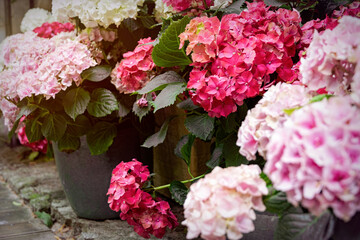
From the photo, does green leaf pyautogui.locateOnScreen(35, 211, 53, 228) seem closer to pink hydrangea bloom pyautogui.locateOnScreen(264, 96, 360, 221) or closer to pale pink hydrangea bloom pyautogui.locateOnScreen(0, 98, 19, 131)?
pale pink hydrangea bloom pyautogui.locateOnScreen(0, 98, 19, 131)

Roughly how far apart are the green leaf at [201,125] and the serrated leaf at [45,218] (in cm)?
101

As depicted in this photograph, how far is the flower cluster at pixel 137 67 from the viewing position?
141 centimetres

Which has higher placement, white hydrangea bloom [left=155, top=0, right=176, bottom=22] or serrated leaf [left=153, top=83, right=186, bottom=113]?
white hydrangea bloom [left=155, top=0, right=176, bottom=22]

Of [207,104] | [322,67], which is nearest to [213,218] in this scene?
[322,67]

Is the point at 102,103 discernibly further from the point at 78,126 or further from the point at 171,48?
the point at 171,48

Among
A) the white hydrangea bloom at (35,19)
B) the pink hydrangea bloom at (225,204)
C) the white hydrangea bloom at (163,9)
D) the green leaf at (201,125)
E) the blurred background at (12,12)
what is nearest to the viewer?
the pink hydrangea bloom at (225,204)

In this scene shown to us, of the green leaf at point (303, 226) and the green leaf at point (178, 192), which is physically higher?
the green leaf at point (303, 226)

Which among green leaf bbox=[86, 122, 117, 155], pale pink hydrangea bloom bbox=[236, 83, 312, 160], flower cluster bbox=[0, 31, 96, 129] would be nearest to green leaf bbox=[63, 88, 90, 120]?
flower cluster bbox=[0, 31, 96, 129]

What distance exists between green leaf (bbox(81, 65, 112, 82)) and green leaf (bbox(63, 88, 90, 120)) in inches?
2.4

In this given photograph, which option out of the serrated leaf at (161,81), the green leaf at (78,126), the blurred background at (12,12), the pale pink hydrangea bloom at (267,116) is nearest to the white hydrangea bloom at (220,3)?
the serrated leaf at (161,81)

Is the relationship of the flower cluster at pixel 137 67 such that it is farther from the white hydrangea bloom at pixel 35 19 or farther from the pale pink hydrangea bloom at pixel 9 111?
the white hydrangea bloom at pixel 35 19

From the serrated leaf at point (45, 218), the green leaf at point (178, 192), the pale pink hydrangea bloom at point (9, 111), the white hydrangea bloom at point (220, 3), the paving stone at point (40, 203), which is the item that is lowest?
the paving stone at point (40, 203)

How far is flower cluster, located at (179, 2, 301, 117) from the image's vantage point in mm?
1077

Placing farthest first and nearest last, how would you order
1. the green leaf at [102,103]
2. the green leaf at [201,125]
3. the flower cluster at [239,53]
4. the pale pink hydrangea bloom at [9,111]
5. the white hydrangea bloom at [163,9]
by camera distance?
1. the pale pink hydrangea bloom at [9,111]
2. the green leaf at [102,103]
3. the white hydrangea bloom at [163,9]
4. the green leaf at [201,125]
5. the flower cluster at [239,53]
